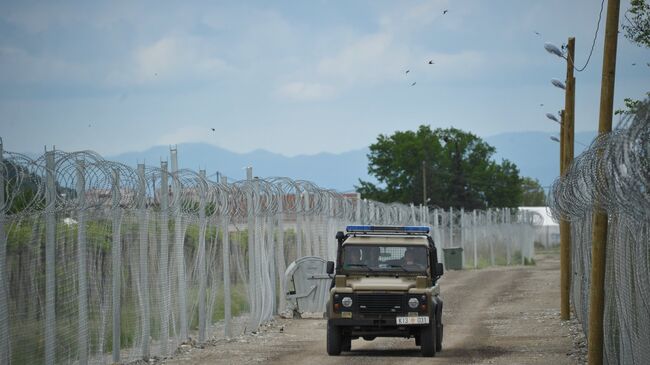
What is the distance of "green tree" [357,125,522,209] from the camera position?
109250 mm

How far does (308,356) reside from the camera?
17.8 meters

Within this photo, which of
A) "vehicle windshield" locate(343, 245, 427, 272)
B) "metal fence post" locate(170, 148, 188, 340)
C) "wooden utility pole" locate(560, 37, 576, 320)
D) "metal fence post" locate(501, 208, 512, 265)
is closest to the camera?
"vehicle windshield" locate(343, 245, 427, 272)

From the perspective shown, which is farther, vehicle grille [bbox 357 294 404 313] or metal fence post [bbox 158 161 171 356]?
metal fence post [bbox 158 161 171 356]

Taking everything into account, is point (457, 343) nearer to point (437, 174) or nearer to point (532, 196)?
point (437, 174)

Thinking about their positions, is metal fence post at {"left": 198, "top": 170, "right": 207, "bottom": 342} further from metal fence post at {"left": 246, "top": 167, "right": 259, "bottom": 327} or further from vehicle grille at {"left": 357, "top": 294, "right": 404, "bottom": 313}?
vehicle grille at {"left": 357, "top": 294, "right": 404, "bottom": 313}

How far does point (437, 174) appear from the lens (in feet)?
360

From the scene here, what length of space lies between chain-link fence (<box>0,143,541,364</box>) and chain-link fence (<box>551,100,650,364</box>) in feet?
18.2

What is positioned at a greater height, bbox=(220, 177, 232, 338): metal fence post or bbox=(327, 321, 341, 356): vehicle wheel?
bbox=(220, 177, 232, 338): metal fence post

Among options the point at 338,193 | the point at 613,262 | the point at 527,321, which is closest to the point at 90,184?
the point at 613,262

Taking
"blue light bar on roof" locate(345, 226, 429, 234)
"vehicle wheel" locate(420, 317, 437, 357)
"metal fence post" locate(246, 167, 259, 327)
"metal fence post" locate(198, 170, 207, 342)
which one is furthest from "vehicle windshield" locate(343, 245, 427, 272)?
"metal fence post" locate(246, 167, 259, 327)

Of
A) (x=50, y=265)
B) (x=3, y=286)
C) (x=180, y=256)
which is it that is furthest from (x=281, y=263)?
(x=3, y=286)

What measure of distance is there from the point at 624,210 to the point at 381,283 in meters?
7.33

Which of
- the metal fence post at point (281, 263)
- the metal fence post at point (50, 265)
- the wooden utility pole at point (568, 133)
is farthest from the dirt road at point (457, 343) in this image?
the metal fence post at point (50, 265)

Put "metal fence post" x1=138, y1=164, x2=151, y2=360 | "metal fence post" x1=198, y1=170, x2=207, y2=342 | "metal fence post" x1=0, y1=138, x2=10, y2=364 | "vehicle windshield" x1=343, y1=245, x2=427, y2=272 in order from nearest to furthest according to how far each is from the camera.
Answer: "metal fence post" x1=0, y1=138, x2=10, y2=364, "metal fence post" x1=138, y1=164, x2=151, y2=360, "vehicle windshield" x1=343, y1=245, x2=427, y2=272, "metal fence post" x1=198, y1=170, x2=207, y2=342
